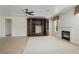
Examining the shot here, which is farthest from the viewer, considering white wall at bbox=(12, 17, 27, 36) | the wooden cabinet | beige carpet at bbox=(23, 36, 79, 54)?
the wooden cabinet

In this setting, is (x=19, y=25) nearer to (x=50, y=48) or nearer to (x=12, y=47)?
(x=12, y=47)

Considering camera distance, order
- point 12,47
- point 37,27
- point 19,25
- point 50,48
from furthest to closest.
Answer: point 37,27, point 19,25, point 12,47, point 50,48

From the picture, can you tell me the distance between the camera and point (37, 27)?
1277 cm

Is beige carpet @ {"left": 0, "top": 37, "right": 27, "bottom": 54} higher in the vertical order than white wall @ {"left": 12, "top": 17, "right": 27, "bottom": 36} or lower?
lower

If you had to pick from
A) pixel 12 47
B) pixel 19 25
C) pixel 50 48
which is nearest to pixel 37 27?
pixel 19 25

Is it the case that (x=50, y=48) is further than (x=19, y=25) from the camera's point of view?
No

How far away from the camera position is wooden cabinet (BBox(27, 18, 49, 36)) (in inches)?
484

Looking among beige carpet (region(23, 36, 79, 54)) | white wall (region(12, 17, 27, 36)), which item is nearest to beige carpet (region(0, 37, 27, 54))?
beige carpet (region(23, 36, 79, 54))

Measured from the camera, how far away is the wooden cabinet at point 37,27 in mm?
12295

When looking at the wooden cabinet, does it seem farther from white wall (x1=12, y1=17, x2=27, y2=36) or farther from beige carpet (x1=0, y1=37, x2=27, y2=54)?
beige carpet (x1=0, y1=37, x2=27, y2=54)

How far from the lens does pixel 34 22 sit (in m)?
12.6
